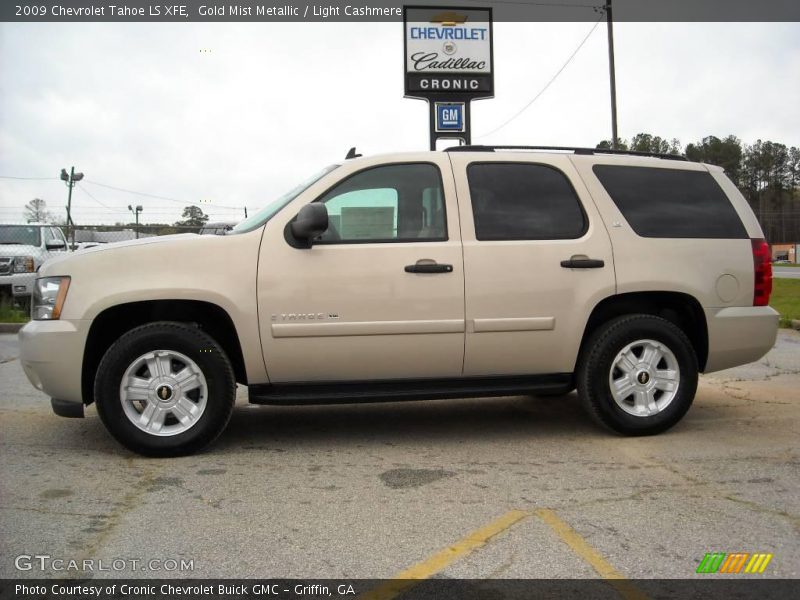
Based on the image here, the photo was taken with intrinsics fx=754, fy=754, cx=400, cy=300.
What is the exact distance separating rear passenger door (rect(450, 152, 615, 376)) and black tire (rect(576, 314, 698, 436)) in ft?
0.48

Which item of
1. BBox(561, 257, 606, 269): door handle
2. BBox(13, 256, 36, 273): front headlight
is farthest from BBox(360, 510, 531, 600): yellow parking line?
BBox(13, 256, 36, 273): front headlight

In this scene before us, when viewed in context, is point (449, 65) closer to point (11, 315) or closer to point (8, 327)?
point (11, 315)

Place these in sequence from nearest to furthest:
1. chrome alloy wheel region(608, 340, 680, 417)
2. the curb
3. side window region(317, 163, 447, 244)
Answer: side window region(317, 163, 447, 244) < chrome alloy wheel region(608, 340, 680, 417) < the curb

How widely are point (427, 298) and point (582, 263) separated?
1.04 meters

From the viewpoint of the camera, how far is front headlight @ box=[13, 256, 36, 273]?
43.9 ft

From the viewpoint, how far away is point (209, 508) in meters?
3.62

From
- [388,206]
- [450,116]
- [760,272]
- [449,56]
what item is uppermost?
[449,56]

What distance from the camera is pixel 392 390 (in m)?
4.71

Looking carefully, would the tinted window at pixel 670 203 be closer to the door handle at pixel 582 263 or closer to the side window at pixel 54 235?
the door handle at pixel 582 263

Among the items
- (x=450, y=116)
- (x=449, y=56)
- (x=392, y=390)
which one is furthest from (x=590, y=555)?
(x=449, y=56)

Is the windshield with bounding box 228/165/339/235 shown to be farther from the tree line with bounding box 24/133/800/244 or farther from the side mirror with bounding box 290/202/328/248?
the tree line with bounding box 24/133/800/244

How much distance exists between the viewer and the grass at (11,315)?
11.9m

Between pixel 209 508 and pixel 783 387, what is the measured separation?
5.33 metres

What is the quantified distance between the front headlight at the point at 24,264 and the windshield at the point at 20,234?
3.44 feet
